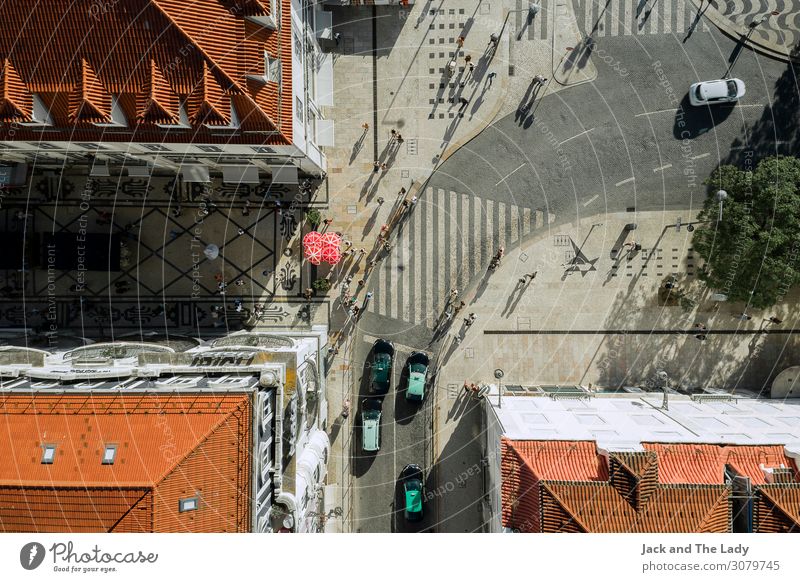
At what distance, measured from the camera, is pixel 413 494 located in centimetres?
3181

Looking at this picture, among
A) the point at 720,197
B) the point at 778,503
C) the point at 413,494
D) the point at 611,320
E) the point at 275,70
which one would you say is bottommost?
the point at 413,494

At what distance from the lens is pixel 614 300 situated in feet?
107

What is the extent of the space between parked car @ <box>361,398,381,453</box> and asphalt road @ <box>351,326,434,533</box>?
0.60 metres

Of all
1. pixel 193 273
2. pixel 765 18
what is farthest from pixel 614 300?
pixel 193 273

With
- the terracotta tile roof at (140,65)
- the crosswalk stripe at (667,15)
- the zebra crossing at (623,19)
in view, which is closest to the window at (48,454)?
the terracotta tile roof at (140,65)

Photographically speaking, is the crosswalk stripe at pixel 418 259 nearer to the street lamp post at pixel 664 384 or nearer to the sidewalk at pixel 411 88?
the sidewalk at pixel 411 88

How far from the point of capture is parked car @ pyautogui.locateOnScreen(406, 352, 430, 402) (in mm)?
31750

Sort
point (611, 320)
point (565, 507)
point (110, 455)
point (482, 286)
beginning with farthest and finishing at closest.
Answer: point (482, 286) → point (611, 320) → point (565, 507) → point (110, 455)

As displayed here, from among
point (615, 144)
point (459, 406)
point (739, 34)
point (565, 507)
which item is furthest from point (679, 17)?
point (565, 507)

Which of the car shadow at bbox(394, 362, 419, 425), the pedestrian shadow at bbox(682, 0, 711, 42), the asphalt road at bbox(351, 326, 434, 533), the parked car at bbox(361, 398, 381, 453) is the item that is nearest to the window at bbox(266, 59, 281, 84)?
the asphalt road at bbox(351, 326, 434, 533)

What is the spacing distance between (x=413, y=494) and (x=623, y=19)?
34.2 meters

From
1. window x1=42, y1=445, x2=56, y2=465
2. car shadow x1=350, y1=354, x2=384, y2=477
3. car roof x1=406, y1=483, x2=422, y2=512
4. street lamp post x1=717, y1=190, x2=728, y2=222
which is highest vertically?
street lamp post x1=717, y1=190, x2=728, y2=222

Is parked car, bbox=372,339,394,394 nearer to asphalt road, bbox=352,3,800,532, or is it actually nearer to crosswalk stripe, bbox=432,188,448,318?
asphalt road, bbox=352,3,800,532

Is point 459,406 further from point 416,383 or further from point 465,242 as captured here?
point 465,242
